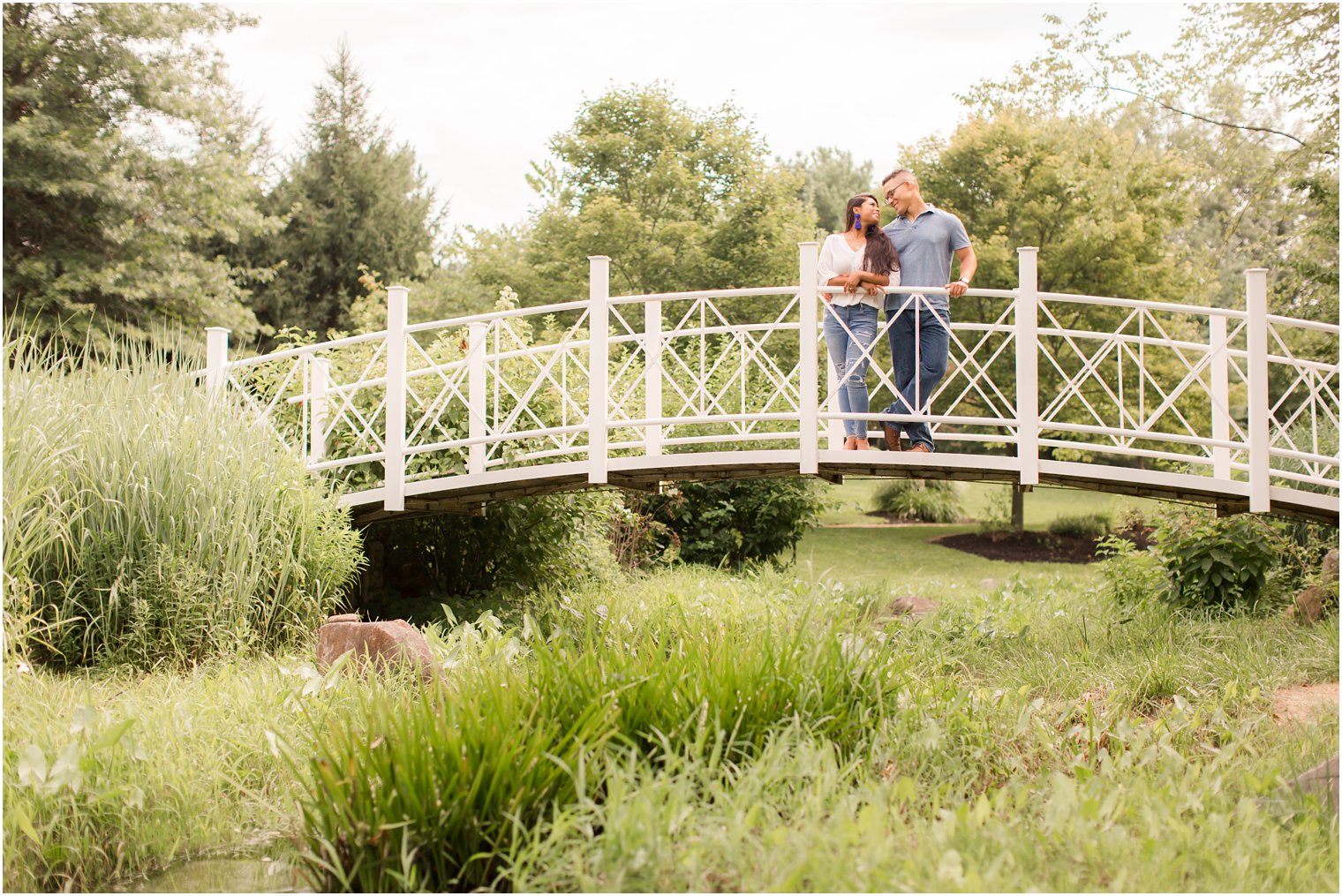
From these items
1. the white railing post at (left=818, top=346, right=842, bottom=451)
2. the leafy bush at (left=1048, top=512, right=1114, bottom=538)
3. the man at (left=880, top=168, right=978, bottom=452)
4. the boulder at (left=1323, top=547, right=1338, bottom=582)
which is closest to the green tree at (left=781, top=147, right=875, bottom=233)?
the leafy bush at (left=1048, top=512, right=1114, bottom=538)

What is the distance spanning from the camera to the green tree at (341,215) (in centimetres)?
2303

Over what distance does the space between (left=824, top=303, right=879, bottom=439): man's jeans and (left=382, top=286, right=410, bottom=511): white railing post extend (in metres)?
2.91

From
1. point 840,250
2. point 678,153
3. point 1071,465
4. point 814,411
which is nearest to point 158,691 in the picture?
point 814,411

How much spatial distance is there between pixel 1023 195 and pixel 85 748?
16.6m

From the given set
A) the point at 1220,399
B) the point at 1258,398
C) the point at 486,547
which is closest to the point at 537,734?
the point at 1258,398

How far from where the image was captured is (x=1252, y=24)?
41.6 feet

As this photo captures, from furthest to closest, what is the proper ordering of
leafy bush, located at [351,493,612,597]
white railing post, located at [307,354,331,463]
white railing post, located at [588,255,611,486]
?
leafy bush, located at [351,493,612,597] < white railing post, located at [307,354,331,463] < white railing post, located at [588,255,611,486]

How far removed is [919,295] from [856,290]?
403 millimetres

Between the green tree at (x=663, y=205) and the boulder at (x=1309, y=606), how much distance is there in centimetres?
1147

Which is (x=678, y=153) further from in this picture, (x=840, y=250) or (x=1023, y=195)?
(x=840, y=250)

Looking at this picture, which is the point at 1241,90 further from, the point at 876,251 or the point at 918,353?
the point at 918,353

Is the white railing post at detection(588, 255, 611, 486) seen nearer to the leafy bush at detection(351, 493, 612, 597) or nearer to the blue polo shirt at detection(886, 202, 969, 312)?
the blue polo shirt at detection(886, 202, 969, 312)

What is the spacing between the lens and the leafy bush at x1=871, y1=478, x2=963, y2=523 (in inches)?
819

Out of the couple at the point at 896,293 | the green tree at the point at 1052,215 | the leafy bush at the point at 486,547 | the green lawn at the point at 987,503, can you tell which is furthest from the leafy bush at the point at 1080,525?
the couple at the point at 896,293
